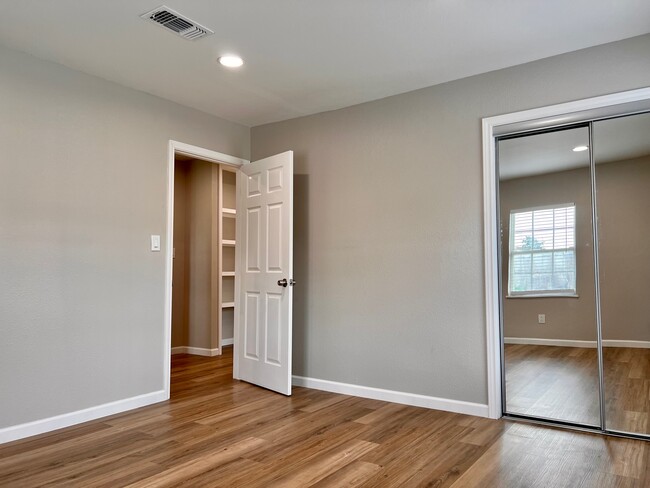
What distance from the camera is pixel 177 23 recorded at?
2.69m

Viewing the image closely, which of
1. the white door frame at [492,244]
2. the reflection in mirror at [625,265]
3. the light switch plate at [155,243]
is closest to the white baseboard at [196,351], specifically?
the light switch plate at [155,243]

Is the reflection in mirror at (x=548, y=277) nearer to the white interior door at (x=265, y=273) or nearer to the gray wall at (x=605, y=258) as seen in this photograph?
the gray wall at (x=605, y=258)

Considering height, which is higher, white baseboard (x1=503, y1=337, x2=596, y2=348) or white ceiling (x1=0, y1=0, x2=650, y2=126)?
white ceiling (x1=0, y1=0, x2=650, y2=126)

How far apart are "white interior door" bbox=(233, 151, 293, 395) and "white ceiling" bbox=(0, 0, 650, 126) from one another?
84 cm

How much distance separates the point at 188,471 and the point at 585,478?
6.36 ft

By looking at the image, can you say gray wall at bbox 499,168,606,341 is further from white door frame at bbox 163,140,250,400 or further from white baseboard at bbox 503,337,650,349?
white door frame at bbox 163,140,250,400

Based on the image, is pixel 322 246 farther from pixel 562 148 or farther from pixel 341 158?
pixel 562 148

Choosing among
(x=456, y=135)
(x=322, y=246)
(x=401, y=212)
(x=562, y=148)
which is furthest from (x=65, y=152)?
(x=562, y=148)

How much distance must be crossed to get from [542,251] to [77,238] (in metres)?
3.18

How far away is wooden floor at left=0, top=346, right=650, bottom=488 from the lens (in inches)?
91.2

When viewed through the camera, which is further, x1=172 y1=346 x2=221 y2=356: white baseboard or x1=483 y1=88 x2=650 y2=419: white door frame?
x1=172 y1=346 x2=221 y2=356: white baseboard

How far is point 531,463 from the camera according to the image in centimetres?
249

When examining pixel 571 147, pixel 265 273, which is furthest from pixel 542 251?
pixel 265 273

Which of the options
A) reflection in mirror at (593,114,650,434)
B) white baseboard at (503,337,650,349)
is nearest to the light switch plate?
white baseboard at (503,337,650,349)
